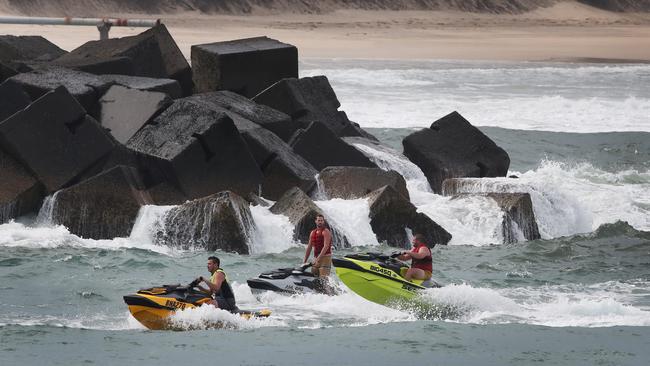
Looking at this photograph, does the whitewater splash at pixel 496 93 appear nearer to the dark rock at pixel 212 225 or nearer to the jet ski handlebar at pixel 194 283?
the dark rock at pixel 212 225

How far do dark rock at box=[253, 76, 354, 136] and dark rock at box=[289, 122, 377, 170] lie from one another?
1149mm

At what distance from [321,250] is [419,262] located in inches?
53.7

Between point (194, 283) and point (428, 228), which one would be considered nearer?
point (194, 283)

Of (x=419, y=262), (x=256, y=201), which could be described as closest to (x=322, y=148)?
(x=256, y=201)

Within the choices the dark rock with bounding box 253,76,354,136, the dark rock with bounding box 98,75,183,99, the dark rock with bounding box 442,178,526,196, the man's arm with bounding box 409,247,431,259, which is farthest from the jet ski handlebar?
the dark rock with bounding box 253,76,354,136

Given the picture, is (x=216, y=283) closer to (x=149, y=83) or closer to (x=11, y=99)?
(x=11, y=99)

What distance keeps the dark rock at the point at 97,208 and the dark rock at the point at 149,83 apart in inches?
132

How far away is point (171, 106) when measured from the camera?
21.8 meters

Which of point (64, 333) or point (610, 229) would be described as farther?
point (610, 229)

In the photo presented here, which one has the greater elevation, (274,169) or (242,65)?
(242,65)

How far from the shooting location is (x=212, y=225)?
19891mm

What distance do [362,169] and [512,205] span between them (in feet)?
8.28

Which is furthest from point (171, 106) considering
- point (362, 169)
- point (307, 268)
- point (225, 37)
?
point (225, 37)

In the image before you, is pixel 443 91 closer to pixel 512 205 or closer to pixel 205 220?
pixel 512 205
